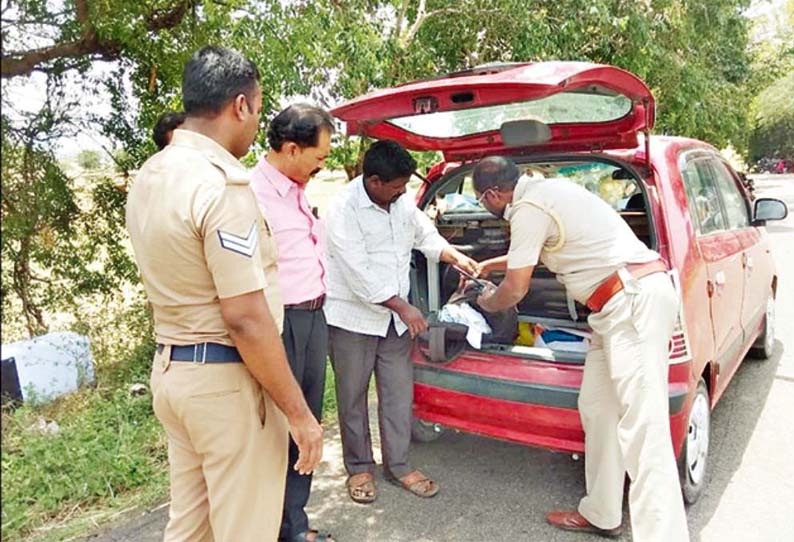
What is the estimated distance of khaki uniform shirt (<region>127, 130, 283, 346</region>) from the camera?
5.16ft

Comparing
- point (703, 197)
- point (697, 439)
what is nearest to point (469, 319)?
point (697, 439)

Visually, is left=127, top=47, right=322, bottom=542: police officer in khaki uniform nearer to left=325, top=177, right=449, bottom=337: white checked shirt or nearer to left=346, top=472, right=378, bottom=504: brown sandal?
left=325, top=177, right=449, bottom=337: white checked shirt

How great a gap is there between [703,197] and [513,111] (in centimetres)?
118

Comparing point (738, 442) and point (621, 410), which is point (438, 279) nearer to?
point (621, 410)

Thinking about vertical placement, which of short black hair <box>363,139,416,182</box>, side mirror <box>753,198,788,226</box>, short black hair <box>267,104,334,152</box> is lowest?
side mirror <box>753,198,788,226</box>

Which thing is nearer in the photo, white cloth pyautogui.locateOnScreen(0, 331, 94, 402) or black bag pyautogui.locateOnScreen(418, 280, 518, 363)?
black bag pyautogui.locateOnScreen(418, 280, 518, 363)

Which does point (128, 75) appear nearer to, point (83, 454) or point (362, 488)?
point (83, 454)

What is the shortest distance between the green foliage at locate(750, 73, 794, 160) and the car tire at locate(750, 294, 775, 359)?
20.5 meters

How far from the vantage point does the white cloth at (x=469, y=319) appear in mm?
2990

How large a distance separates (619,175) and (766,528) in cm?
176

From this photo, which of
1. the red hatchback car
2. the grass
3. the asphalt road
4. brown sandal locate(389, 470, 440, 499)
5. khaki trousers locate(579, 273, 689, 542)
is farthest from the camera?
brown sandal locate(389, 470, 440, 499)

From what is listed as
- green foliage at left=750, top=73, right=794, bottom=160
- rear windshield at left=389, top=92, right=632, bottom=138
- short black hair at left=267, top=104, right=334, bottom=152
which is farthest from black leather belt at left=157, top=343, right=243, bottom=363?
green foliage at left=750, top=73, right=794, bottom=160

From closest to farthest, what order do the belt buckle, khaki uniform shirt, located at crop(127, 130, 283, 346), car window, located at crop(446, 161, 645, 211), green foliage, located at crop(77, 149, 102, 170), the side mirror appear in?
khaki uniform shirt, located at crop(127, 130, 283, 346)
the belt buckle
car window, located at crop(446, 161, 645, 211)
the side mirror
green foliage, located at crop(77, 149, 102, 170)

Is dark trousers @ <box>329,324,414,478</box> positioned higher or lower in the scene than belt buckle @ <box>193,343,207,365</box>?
lower
